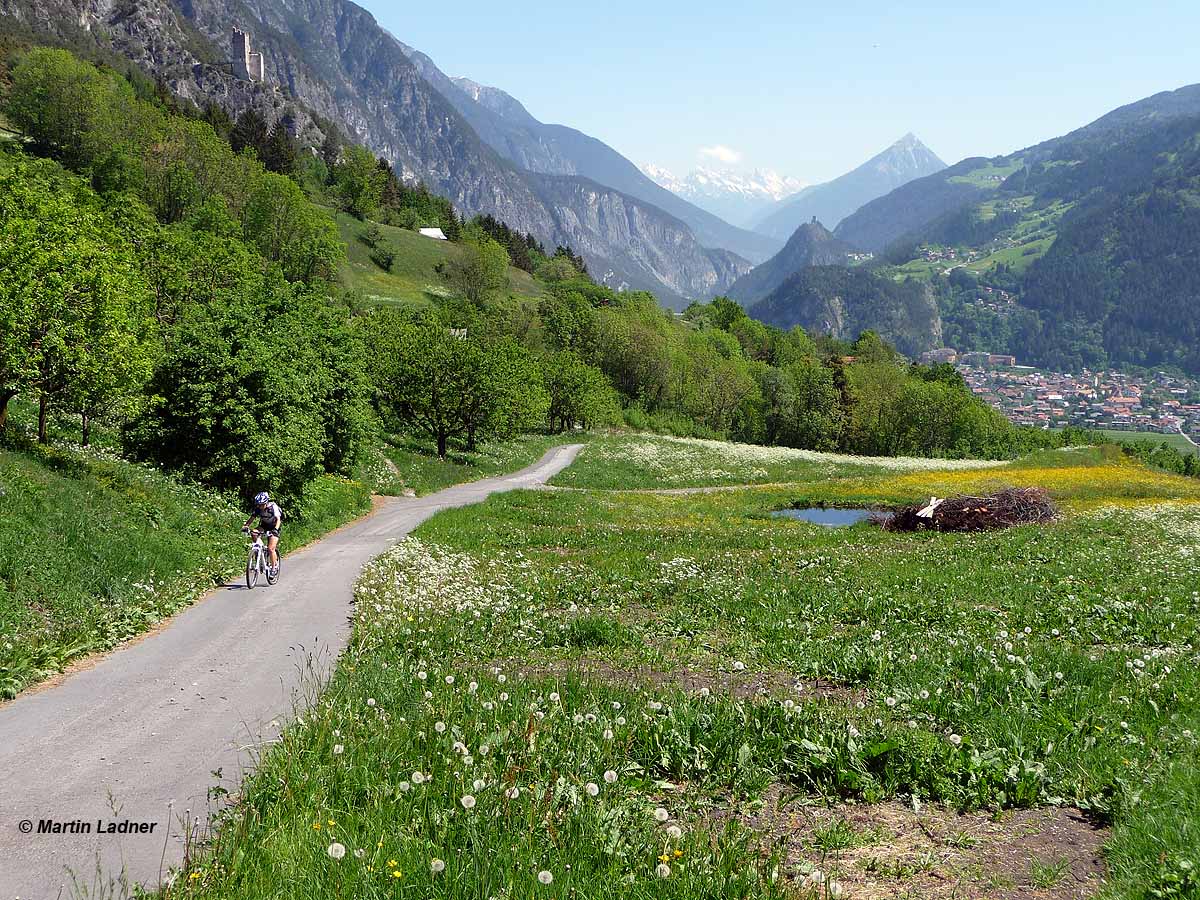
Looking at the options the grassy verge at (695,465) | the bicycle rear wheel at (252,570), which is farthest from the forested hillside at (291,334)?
the grassy verge at (695,465)

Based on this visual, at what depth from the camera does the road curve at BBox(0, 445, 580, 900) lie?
238 inches

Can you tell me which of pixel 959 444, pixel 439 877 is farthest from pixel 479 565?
pixel 959 444

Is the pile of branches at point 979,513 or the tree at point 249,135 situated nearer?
the pile of branches at point 979,513

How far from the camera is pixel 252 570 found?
18000 millimetres

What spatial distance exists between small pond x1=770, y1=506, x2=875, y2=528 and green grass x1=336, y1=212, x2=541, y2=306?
81240 mm

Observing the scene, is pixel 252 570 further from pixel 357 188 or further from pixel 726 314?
pixel 726 314

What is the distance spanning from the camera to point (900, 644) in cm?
1163

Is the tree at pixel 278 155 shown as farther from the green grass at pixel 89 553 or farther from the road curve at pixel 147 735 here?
the road curve at pixel 147 735

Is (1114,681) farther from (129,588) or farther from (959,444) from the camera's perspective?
(959,444)

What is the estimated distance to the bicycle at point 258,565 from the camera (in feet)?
59.0

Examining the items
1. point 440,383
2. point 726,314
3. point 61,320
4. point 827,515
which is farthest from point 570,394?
point 726,314

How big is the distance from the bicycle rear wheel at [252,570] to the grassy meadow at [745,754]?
411cm

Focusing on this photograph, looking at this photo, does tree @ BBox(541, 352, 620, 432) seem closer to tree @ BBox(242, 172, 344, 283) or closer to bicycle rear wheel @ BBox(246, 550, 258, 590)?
tree @ BBox(242, 172, 344, 283)

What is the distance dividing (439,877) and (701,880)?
5.80ft
